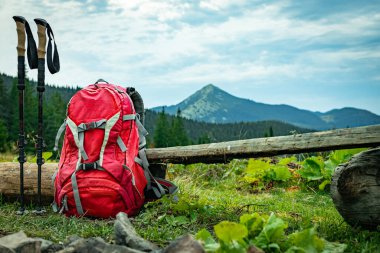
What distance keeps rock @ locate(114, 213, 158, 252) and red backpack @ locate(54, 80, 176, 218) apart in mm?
1765

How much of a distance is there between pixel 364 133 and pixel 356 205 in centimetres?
70

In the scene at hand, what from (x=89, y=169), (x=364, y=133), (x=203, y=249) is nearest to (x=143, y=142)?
(x=89, y=169)

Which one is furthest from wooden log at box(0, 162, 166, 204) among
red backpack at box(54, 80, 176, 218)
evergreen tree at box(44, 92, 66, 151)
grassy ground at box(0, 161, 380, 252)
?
A: evergreen tree at box(44, 92, 66, 151)

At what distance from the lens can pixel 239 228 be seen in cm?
286

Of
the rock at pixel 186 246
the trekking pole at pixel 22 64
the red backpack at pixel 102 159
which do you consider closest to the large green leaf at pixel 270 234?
the rock at pixel 186 246

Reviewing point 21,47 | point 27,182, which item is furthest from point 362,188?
point 21,47

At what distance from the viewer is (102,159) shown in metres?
5.41

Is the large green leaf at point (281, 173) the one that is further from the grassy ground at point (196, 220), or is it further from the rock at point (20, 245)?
the rock at point (20, 245)

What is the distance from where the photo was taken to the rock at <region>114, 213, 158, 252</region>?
322 centimetres

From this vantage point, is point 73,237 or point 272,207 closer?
point 73,237

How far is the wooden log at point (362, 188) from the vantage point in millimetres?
4051

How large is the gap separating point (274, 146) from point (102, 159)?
2.14 m

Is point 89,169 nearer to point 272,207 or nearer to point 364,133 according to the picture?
point 272,207

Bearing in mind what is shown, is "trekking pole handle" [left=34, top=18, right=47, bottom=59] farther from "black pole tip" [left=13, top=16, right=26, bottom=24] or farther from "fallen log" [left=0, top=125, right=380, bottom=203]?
"fallen log" [left=0, top=125, right=380, bottom=203]
